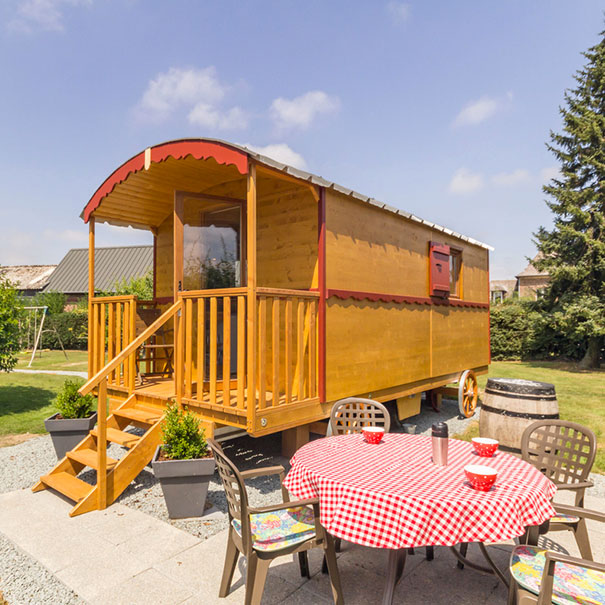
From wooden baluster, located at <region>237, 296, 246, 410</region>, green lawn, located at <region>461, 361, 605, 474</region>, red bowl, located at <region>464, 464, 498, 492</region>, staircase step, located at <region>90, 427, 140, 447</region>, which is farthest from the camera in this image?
green lawn, located at <region>461, 361, 605, 474</region>

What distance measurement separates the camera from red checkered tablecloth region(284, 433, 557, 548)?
1.80 metres

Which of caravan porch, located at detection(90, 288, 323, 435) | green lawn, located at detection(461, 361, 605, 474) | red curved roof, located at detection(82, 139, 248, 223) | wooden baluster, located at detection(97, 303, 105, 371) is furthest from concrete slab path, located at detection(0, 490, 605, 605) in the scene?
green lawn, located at detection(461, 361, 605, 474)

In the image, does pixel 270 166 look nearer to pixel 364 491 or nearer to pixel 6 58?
pixel 364 491

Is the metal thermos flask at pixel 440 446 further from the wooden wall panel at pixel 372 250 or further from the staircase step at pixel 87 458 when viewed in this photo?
the staircase step at pixel 87 458

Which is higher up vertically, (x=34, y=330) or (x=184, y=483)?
(x=34, y=330)

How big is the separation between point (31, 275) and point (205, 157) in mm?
37518

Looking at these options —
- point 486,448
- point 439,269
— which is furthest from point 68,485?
point 439,269

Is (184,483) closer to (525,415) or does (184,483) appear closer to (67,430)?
(67,430)

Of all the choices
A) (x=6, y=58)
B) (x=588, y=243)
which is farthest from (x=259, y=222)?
(x=588, y=243)

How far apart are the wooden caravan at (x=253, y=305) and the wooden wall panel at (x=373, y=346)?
0.07 feet

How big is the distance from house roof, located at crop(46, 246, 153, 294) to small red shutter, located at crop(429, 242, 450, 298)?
24.0 metres

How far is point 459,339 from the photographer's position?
707 centimetres

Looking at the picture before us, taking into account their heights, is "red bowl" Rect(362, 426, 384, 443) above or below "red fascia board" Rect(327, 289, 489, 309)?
below

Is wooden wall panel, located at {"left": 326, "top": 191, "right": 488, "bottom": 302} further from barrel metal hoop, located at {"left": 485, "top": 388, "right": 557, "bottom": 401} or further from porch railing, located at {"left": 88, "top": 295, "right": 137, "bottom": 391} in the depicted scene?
porch railing, located at {"left": 88, "top": 295, "right": 137, "bottom": 391}
